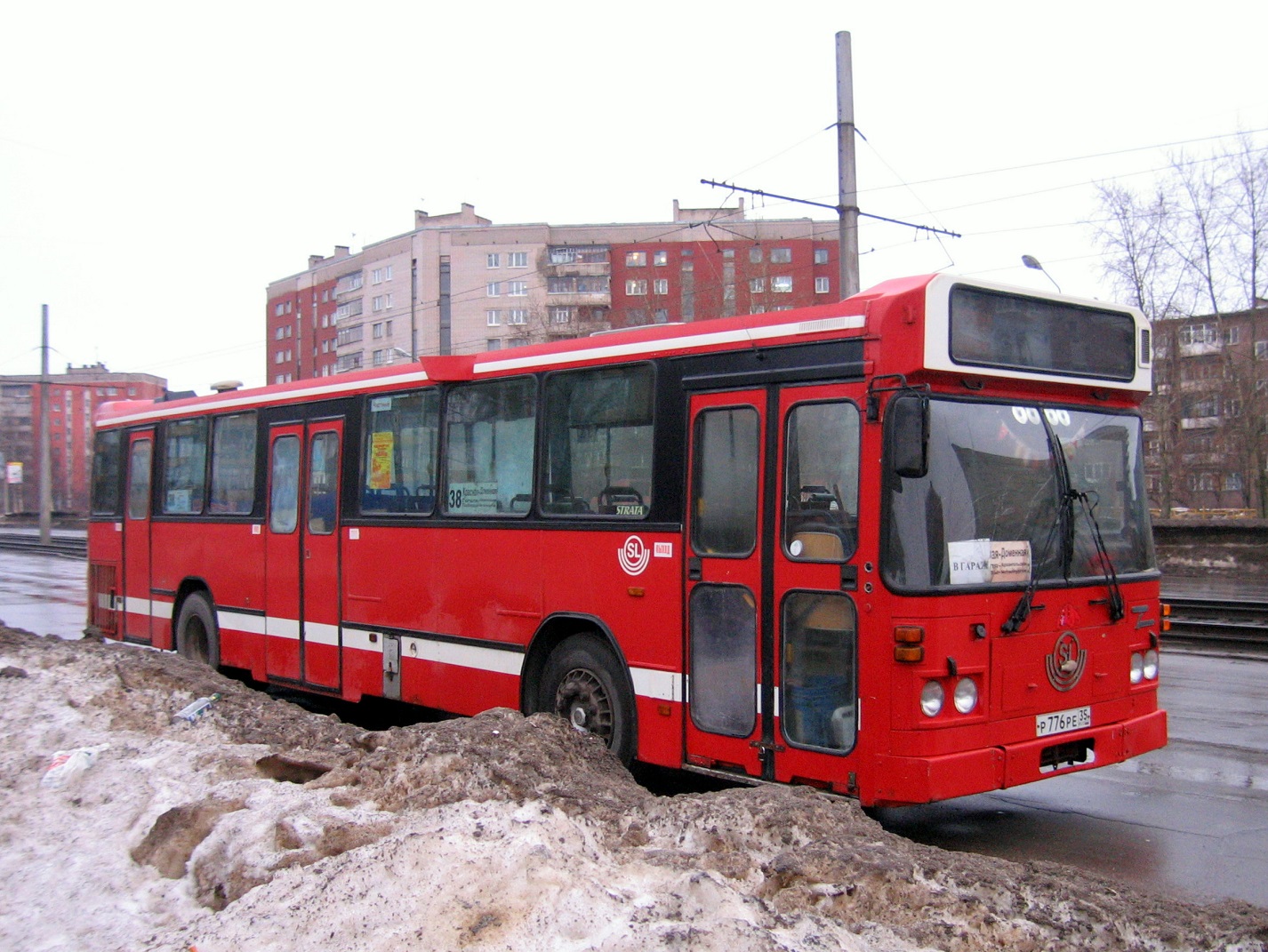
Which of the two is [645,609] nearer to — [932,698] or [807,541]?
[807,541]

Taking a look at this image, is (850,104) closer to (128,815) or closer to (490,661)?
(490,661)

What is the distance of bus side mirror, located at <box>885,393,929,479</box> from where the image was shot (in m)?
5.61

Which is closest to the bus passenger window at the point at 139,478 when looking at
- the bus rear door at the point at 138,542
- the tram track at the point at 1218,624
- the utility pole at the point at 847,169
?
the bus rear door at the point at 138,542

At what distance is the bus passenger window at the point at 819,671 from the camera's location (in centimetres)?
602

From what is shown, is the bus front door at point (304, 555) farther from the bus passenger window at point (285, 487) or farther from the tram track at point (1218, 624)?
the tram track at point (1218, 624)

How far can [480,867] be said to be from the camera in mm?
3850

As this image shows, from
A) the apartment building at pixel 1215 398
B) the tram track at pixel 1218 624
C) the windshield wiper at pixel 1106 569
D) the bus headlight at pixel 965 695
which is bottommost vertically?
the tram track at pixel 1218 624

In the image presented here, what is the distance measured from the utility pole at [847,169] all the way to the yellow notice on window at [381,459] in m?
7.61

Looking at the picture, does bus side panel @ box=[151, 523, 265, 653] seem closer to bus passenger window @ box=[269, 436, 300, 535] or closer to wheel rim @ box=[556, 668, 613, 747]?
bus passenger window @ box=[269, 436, 300, 535]

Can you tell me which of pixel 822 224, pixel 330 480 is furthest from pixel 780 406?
pixel 822 224

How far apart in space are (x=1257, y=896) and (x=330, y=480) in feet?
25.4

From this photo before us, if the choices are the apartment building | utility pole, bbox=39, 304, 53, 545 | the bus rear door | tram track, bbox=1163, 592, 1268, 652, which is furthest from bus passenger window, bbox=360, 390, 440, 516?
utility pole, bbox=39, 304, 53, 545

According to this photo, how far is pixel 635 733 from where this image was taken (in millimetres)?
7211

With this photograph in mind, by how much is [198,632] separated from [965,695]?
29.7 feet
